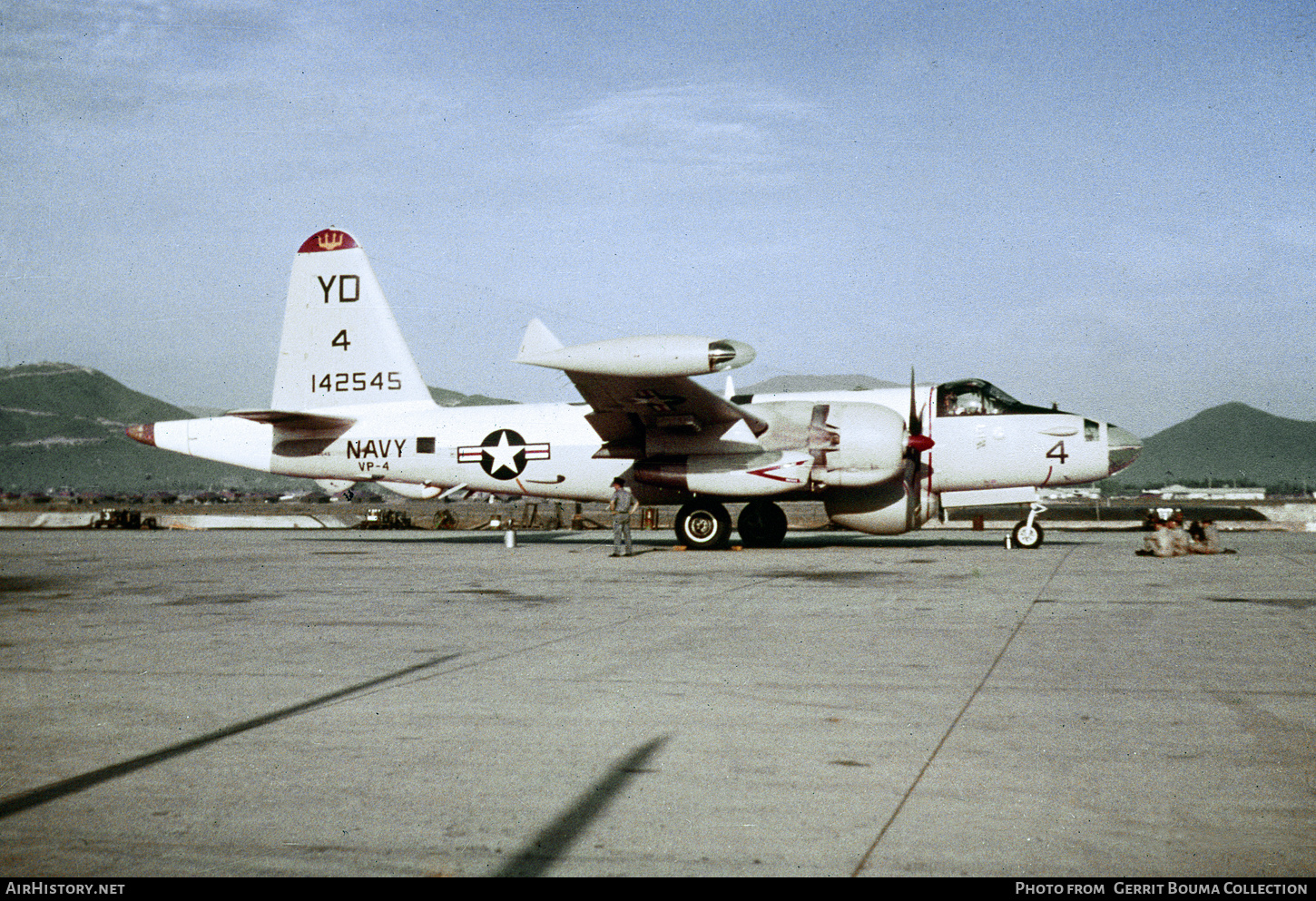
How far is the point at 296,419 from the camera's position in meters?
23.7

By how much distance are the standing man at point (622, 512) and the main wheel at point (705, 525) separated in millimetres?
1242

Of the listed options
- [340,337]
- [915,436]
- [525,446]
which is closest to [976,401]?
[915,436]

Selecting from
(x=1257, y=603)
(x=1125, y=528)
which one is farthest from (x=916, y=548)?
(x=1125, y=528)

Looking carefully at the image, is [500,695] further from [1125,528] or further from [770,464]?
[1125,528]

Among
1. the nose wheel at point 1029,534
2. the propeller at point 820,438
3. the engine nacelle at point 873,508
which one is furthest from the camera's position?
the nose wheel at point 1029,534

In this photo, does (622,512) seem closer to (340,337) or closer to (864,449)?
(864,449)

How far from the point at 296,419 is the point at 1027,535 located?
56.1ft

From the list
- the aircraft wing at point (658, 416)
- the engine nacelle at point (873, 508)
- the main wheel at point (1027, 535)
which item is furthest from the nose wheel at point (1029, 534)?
the aircraft wing at point (658, 416)

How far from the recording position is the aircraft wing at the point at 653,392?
18.6m

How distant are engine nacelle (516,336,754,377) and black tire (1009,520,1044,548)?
807 centimetres

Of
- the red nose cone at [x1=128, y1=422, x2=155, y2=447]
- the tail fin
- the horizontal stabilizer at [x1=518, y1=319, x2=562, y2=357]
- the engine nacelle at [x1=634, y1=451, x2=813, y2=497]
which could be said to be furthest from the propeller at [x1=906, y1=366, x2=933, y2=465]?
the red nose cone at [x1=128, y1=422, x2=155, y2=447]

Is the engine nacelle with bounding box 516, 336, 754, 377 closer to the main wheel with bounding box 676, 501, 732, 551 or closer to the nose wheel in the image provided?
the main wheel with bounding box 676, 501, 732, 551

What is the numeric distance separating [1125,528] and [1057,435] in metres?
15.5

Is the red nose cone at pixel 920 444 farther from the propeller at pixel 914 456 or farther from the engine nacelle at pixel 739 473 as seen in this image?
the engine nacelle at pixel 739 473
